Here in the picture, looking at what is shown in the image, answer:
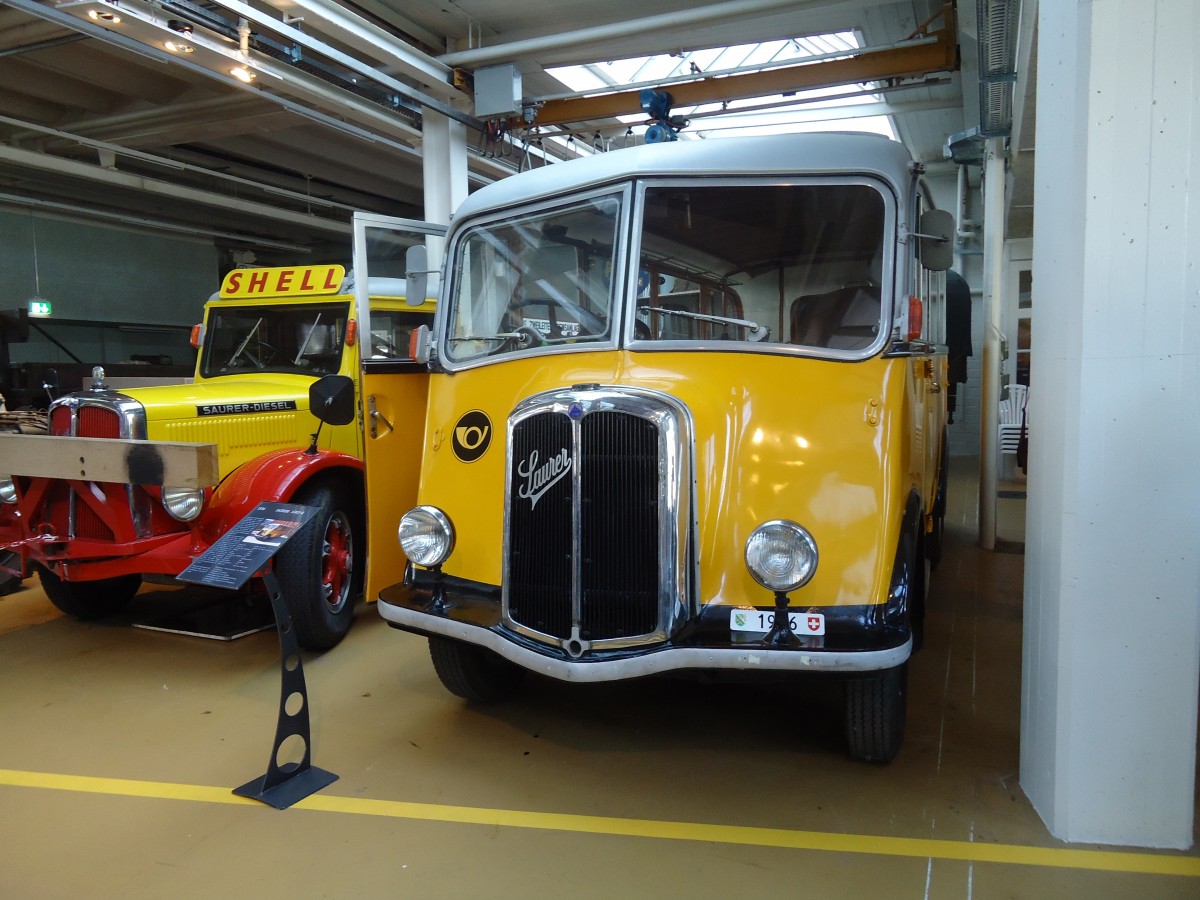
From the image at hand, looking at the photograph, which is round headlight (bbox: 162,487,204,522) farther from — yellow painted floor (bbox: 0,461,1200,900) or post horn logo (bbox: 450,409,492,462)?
post horn logo (bbox: 450,409,492,462)

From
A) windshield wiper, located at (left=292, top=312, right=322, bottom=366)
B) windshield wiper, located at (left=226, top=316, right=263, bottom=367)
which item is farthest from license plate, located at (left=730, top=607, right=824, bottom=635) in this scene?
windshield wiper, located at (left=226, top=316, right=263, bottom=367)

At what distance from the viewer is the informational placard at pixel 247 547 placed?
288 centimetres

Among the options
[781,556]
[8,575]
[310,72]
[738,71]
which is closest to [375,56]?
[310,72]

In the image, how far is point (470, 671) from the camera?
351 cm

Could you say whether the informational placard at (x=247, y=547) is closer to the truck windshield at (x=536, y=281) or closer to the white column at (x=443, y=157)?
the truck windshield at (x=536, y=281)

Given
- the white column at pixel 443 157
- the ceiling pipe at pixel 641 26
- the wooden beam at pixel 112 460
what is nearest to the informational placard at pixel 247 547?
the wooden beam at pixel 112 460

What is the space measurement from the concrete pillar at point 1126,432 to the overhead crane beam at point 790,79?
4117 millimetres

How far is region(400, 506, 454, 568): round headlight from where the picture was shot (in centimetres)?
314

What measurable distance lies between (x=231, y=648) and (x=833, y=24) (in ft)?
20.3

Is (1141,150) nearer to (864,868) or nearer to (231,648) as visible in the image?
(864,868)

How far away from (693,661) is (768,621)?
10.6 inches

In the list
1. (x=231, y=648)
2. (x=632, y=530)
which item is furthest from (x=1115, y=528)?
(x=231, y=648)

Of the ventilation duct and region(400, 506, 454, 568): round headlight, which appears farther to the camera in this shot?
the ventilation duct

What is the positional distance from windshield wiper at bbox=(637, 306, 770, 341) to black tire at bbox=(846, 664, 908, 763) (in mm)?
1272
